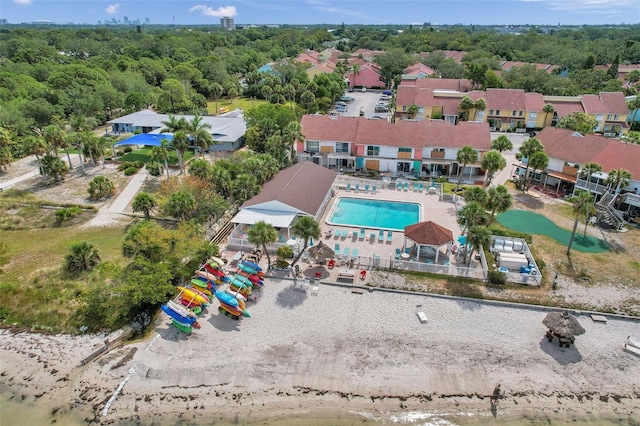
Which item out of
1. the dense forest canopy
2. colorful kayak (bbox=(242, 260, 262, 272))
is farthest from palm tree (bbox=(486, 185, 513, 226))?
the dense forest canopy

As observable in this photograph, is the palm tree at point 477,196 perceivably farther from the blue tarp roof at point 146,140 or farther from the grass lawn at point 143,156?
the blue tarp roof at point 146,140

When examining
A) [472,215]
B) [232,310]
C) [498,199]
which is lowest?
[232,310]

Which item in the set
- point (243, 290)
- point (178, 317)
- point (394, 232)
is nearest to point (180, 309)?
point (178, 317)

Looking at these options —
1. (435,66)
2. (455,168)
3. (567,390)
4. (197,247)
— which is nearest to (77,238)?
(197,247)

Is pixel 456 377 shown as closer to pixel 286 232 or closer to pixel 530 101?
pixel 286 232

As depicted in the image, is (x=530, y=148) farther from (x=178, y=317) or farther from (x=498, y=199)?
(x=178, y=317)

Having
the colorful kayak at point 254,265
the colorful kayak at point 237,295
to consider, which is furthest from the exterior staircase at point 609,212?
the colorful kayak at point 237,295

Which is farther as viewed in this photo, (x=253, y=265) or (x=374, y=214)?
(x=374, y=214)
